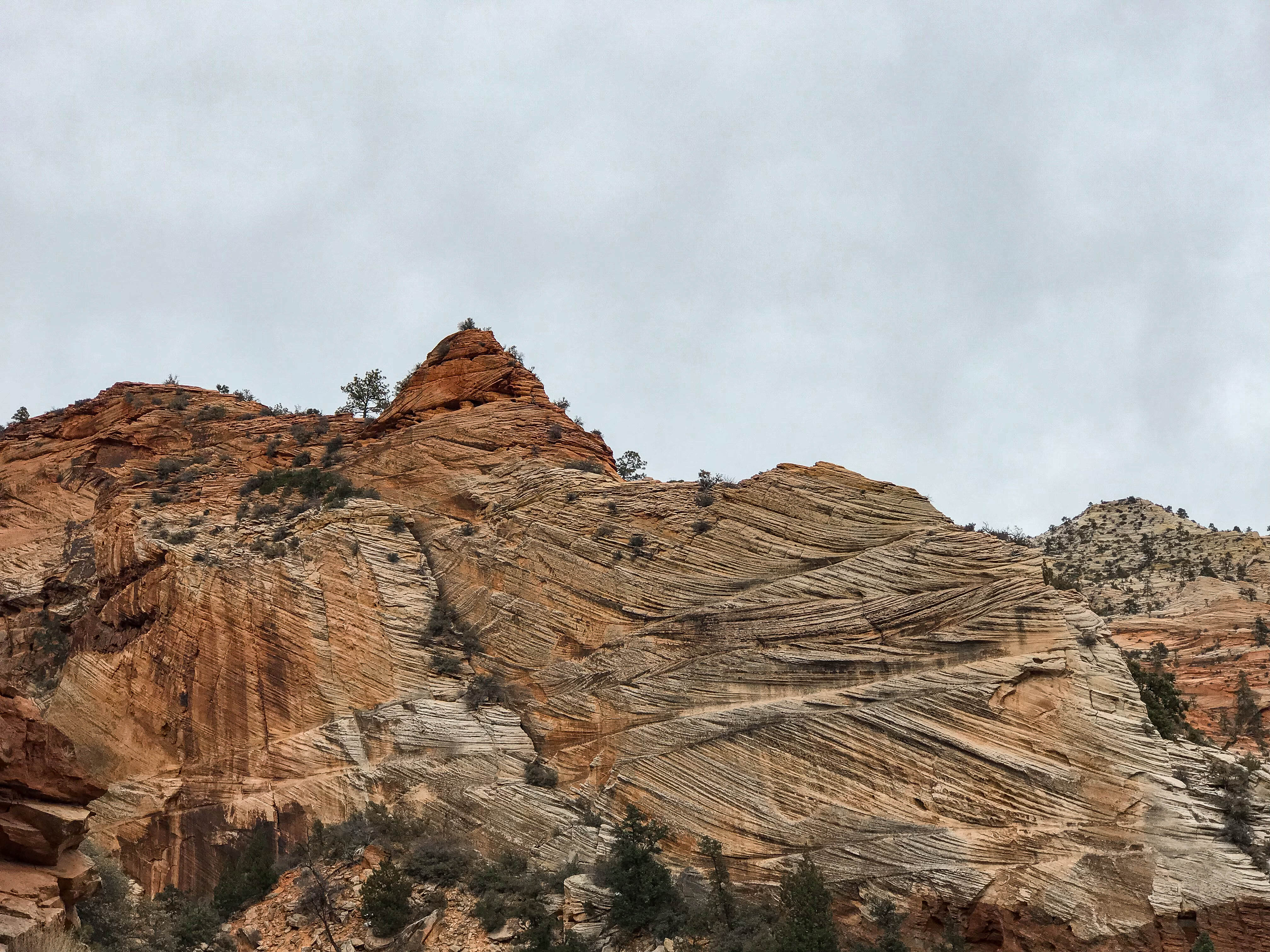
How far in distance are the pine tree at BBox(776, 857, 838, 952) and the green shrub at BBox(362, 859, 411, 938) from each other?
8650mm

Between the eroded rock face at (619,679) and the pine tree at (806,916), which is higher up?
the eroded rock face at (619,679)

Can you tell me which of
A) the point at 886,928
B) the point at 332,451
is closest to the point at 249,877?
the point at 886,928

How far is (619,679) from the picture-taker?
26.2 meters

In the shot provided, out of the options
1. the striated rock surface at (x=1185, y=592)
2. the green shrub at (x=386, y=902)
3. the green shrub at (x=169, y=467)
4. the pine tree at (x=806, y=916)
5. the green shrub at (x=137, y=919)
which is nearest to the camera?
the pine tree at (x=806, y=916)

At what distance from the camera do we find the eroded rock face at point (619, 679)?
20.4m

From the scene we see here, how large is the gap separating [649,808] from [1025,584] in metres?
10.7

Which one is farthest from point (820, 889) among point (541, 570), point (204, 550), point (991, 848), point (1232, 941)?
point (204, 550)

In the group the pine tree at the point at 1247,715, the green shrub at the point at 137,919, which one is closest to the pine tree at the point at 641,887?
the green shrub at the point at 137,919

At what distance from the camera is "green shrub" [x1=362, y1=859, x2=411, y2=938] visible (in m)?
21.9

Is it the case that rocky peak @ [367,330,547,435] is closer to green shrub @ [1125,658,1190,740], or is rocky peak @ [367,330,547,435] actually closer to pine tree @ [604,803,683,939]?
pine tree @ [604,803,683,939]

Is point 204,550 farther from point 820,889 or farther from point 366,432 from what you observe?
point 820,889

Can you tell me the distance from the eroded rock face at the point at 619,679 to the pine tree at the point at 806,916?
3.82ft

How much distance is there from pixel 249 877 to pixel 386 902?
5.08 m

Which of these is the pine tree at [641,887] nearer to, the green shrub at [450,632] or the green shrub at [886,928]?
the green shrub at [886,928]
